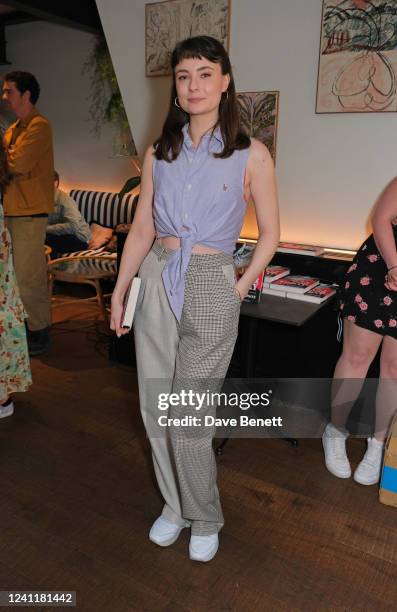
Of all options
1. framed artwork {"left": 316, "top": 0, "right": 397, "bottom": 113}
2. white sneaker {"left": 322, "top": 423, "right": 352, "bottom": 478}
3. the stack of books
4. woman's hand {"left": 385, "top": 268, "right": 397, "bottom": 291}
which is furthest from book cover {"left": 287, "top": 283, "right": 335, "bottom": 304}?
framed artwork {"left": 316, "top": 0, "right": 397, "bottom": 113}

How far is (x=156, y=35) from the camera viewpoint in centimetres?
280

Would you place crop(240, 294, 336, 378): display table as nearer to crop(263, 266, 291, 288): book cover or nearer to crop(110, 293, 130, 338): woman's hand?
crop(263, 266, 291, 288): book cover

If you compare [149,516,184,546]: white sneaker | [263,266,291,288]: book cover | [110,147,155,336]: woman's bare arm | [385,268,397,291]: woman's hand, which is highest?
[110,147,155,336]: woman's bare arm

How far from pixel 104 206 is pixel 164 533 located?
3784mm

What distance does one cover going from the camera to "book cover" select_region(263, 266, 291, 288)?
2.50m

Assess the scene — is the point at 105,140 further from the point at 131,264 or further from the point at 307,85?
the point at 131,264

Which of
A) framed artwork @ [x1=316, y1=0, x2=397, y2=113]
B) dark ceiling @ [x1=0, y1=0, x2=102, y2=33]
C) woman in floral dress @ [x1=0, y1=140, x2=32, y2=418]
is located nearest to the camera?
framed artwork @ [x1=316, y1=0, x2=397, y2=113]

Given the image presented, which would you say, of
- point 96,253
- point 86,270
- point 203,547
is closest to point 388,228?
point 203,547

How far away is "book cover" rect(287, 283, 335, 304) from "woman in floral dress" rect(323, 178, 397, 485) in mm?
223

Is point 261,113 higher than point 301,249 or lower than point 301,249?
higher

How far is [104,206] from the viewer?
5.02 metres

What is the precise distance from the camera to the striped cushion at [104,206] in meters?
4.81

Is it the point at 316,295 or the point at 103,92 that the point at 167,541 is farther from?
the point at 103,92

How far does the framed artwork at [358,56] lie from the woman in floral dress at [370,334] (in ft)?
2.07
